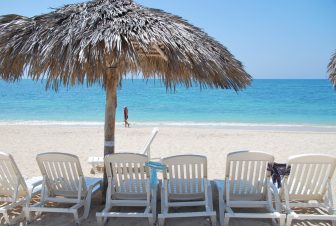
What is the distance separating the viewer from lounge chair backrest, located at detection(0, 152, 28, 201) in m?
3.82

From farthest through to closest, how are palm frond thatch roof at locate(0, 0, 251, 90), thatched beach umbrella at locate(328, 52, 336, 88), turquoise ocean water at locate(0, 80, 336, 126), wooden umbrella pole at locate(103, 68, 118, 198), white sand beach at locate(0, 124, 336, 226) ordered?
turquoise ocean water at locate(0, 80, 336, 126) → white sand beach at locate(0, 124, 336, 226) → thatched beach umbrella at locate(328, 52, 336, 88) → wooden umbrella pole at locate(103, 68, 118, 198) → palm frond thatch roof at locate(0, 0, 251, 90)

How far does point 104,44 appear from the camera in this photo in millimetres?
3543

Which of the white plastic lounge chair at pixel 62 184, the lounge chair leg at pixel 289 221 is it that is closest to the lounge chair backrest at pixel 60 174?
the white plastic lounge chair at pixel 62 184

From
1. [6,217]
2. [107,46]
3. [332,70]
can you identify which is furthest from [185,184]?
[332,70]

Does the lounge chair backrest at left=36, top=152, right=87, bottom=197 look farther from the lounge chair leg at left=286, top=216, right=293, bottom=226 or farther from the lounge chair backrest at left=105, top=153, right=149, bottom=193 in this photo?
the lounge chair leg at left=286, top=216, right=293, bottom=226

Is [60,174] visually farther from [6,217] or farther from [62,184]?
[6,217]

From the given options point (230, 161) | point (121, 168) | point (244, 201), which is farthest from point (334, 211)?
point (121, 168)

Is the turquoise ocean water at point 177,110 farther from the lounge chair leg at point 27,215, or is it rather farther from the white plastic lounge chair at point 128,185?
the lounge chair leg at point 27,215

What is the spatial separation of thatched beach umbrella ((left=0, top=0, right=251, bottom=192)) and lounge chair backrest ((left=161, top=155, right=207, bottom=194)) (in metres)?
0.94

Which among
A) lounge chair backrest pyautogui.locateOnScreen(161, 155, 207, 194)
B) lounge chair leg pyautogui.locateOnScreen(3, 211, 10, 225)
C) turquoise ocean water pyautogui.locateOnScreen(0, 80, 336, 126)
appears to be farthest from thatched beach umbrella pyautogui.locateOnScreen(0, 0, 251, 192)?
turquoise ocean water pyautogui.locateOnScreen(0, 80, 336, 126)

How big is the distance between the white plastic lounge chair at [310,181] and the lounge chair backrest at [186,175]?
959mm

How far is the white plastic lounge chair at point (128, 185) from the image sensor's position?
3.74 metres

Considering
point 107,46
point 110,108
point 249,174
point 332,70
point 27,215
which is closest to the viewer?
point 107,46

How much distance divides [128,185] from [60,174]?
813 millimetres
